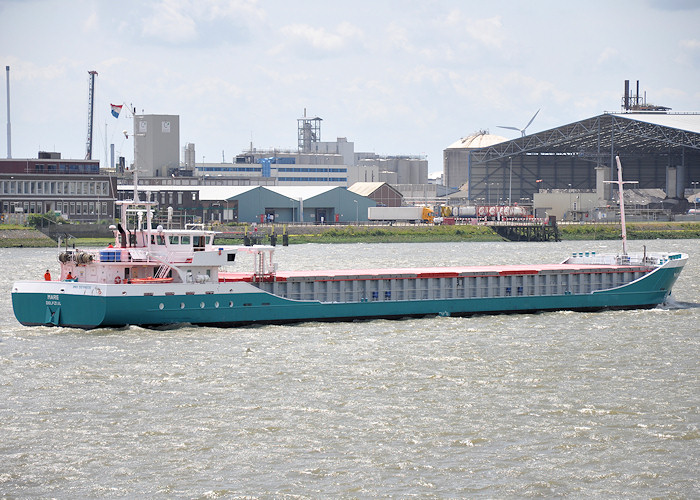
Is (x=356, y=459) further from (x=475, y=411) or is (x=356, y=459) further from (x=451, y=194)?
(x=451, y=194)

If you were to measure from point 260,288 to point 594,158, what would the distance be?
108 metres

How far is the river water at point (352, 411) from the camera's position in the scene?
22203 mm

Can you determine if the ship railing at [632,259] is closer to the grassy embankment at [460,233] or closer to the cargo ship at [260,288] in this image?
the cargo ship at [260,288]

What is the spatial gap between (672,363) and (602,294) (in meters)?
14.9

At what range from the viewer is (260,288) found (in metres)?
43.5

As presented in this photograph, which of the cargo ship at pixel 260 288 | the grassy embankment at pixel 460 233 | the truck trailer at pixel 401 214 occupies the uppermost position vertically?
the truck trailer at pixel 401 214

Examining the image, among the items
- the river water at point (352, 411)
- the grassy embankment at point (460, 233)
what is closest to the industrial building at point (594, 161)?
the grassy embankment at point (460, 233)

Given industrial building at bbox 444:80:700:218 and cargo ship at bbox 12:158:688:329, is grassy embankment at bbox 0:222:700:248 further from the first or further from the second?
cargo ship at bbox 12:158:688:329

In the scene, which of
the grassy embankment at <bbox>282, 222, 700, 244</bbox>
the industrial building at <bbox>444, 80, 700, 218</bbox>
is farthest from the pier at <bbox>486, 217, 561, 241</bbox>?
the industrial building at <bbox>444, 80, 700, 218</bbox>

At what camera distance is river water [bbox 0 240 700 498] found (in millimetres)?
22203

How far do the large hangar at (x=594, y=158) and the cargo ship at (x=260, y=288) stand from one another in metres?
81.4

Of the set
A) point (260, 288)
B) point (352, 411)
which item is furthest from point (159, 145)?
point (352, 411)

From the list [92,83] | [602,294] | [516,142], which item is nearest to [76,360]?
[602,294]

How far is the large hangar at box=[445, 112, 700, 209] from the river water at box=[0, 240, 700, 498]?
9149 centimetres
